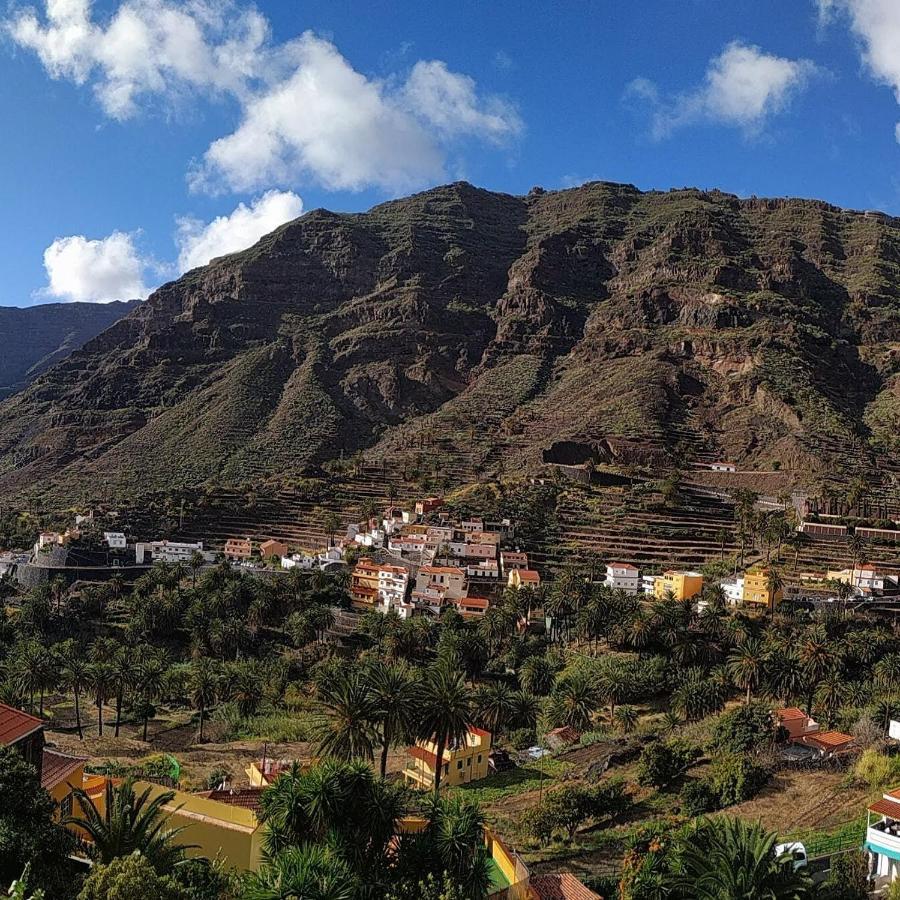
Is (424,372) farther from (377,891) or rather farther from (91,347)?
(377,891)

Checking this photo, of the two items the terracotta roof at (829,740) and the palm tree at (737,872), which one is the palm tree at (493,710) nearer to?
the terracotta roof at (829,740)

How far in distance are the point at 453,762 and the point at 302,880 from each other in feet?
71.4

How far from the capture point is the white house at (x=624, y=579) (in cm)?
6900

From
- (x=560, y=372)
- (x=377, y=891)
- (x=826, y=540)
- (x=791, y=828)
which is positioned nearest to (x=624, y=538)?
(x=826, y=540)

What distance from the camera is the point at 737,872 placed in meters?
16.5

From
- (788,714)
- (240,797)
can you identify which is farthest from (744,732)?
(240,797)

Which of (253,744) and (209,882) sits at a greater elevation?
(209,882)

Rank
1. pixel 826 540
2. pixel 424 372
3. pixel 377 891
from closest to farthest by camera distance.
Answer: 1. pixel 377 891
2. pixel 826 540
3. pixel 424 372

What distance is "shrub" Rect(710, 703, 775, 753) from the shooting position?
33688 millimetres

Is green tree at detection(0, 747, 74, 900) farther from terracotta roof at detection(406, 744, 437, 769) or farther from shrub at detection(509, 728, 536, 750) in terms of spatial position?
shrub at detection(509, 728, 536, 750)

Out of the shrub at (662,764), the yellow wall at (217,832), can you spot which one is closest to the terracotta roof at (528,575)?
the shrub at (662,764)

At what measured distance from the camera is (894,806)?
67.4 ft

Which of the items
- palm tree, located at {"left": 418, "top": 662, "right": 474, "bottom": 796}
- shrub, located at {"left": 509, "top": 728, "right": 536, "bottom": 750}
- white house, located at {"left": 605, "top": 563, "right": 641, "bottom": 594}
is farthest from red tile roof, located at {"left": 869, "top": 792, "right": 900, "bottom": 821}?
white house, located at {"left": 605, "top": 563, "right": 641, "bottom": 594}

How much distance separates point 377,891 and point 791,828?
47.5 ft
